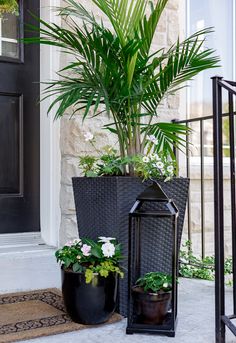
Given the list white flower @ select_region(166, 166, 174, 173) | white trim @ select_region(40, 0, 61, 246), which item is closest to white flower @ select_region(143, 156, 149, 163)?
white flower @ select_region(166, 166, 174, 173)

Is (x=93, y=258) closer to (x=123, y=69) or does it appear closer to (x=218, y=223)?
(x=218, y=223)

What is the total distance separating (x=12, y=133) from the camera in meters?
2.60

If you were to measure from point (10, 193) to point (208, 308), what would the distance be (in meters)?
1.25

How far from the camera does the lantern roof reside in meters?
1.84

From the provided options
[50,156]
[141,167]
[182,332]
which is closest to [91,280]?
[182,332]

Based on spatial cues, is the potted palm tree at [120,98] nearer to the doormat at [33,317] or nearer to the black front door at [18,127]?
the doormat at [33,317]

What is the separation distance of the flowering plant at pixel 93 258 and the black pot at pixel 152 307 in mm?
134

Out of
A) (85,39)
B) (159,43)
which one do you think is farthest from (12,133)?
(159,43)

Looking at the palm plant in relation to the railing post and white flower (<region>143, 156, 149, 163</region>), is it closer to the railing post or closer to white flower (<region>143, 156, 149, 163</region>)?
white flower (<region>143, 156, 149, 163</region>)

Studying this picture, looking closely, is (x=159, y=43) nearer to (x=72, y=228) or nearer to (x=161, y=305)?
(x=72, y=228)

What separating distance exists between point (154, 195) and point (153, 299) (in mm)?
406

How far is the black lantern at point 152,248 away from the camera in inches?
69.3

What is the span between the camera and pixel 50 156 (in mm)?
2613

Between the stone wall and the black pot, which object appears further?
the stone wall
